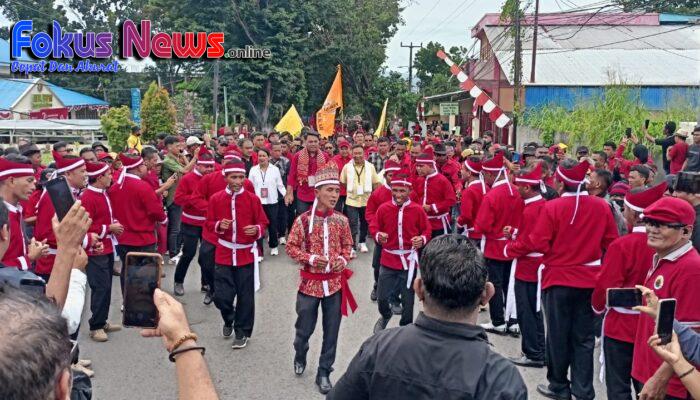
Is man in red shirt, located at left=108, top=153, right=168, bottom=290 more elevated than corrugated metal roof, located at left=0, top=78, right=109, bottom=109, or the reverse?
corrugated metal roof, located at left=0, top=78, right=109, bottom=109

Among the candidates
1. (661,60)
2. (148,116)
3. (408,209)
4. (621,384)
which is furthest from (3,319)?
(661,60)

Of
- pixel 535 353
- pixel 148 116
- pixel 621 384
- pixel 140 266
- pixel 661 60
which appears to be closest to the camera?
pixel 140 266

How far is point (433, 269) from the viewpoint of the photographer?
2488mm

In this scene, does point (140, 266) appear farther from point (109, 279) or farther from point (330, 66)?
point (330, 66)

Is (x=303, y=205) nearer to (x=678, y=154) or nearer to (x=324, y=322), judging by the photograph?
(x=324, y=322)

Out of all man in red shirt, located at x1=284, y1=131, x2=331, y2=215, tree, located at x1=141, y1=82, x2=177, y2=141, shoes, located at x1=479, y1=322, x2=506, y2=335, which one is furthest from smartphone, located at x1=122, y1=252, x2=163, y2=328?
tree, located at x1=141, y1=82, x2=177, y2=141

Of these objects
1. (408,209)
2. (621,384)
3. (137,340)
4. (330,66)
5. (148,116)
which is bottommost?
(137,340)

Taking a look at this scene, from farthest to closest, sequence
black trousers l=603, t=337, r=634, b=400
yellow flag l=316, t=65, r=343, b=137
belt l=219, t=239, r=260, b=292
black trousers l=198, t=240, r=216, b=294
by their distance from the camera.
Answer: yellow flag l=316, t=65, r=343, b=137
black trousers l=198, t=240, r=216, b=294
belt l=219, t=239, r=260, b=292
black trousers l=603, t=337, r=634, b=400

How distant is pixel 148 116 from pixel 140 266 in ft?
70.1

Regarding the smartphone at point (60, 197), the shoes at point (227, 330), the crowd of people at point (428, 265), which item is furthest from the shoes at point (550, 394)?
the smartphone at point (60, 197)

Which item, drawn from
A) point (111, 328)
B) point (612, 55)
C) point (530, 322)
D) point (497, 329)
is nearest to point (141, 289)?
point (530, 322)

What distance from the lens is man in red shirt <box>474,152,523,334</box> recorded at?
7.07 m

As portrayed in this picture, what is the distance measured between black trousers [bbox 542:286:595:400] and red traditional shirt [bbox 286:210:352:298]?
6.20 ft

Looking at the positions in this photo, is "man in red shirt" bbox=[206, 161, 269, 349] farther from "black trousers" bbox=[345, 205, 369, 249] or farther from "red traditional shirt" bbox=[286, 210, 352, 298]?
"black trousers" bbox=[345, 205, 369, 249]
